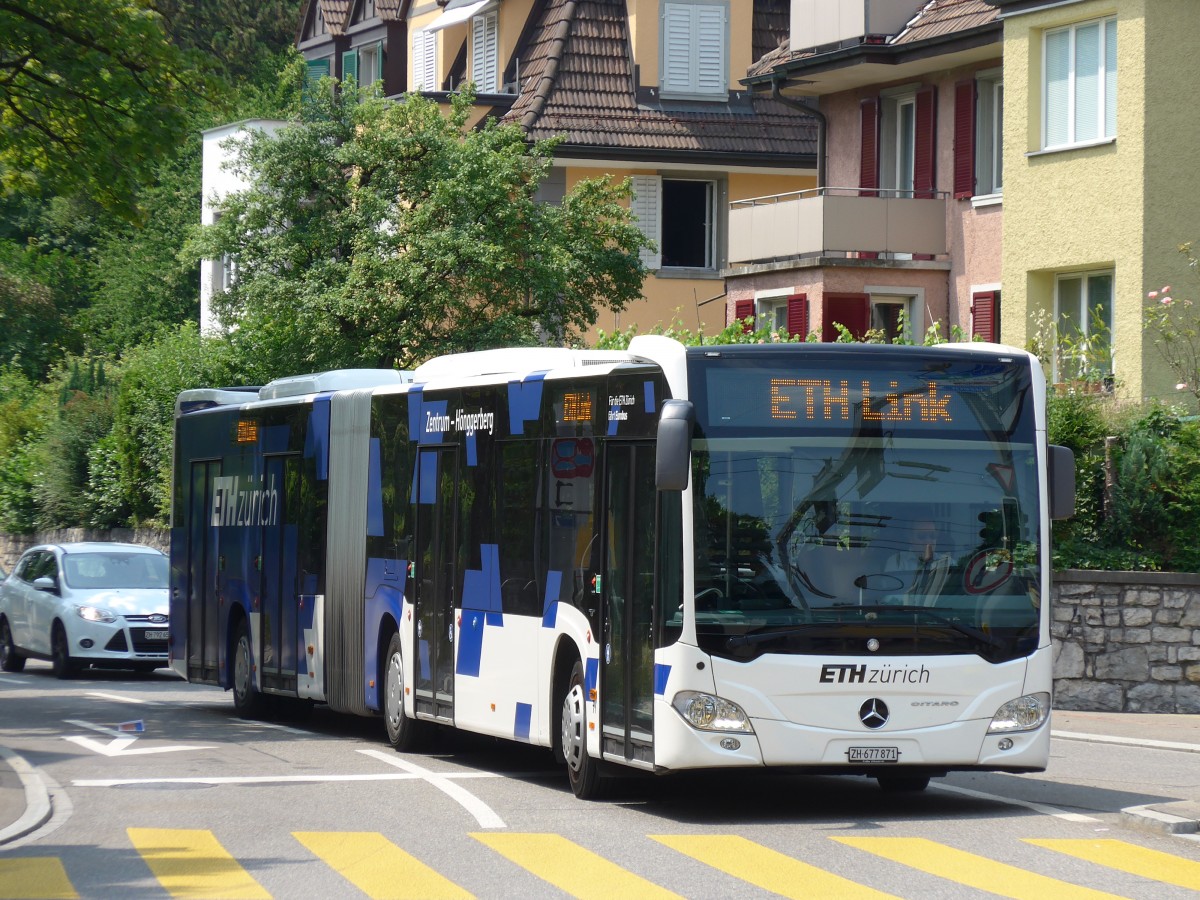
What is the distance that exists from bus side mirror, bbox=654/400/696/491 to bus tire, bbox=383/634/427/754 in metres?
5.45

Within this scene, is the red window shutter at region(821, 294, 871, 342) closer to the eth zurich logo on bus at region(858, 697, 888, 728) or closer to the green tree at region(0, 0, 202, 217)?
the green tree at region(0, 0, 202, 217)

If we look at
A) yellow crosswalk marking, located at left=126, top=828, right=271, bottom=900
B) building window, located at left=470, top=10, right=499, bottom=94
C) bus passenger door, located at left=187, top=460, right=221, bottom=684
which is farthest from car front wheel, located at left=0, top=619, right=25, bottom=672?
yellow crosswalk marking, located at left=126, top=828, right=271, bottom=900

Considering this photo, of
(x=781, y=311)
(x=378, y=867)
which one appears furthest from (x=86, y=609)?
(x=378, y=867)

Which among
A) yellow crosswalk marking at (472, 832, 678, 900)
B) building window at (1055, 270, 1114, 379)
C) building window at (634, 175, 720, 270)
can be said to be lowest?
yellow crosswalk marking at (472, 832, 678, 900)

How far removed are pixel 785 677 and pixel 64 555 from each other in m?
19.3

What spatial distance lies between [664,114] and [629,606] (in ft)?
102

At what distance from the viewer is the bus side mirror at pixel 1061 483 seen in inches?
511

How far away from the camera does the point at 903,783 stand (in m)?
14.2

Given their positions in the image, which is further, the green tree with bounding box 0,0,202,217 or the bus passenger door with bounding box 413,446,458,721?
the green tree with bounding box 0,0,202,217

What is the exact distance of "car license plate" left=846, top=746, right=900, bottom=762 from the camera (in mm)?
12289

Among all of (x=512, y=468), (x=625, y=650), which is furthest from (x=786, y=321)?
(x=625, y=650)

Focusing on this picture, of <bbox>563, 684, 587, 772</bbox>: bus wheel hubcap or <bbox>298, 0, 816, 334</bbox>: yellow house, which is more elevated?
<bbox>298, 0, 816, 334</bbox>: yellow house

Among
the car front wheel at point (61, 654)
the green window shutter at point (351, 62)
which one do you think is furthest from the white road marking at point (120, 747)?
the green window shutter at point (351, 62)

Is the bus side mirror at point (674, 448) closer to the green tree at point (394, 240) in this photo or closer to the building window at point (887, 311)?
the green tree at point (394, 240)
